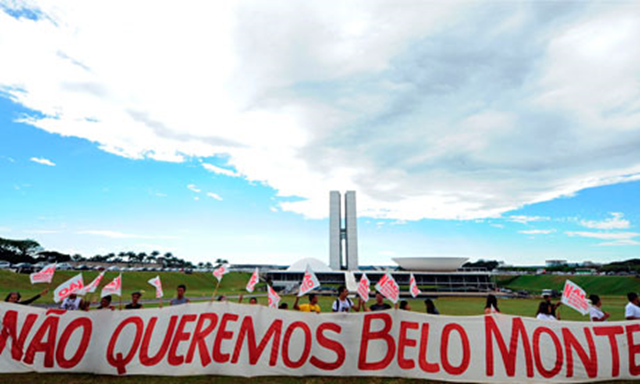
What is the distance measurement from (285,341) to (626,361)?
8374 millimetres

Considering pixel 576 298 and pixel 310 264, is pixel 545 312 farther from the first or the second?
pixel 310 264

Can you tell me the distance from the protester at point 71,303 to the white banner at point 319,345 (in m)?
1.42

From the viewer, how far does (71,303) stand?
1091 cm

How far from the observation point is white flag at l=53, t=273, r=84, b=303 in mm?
10062

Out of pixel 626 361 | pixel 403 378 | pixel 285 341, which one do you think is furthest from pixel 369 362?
pixel 626 361

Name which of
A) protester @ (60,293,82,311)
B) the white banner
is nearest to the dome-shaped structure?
protester @ (60,293,82,311)

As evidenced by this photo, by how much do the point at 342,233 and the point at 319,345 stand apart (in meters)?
114

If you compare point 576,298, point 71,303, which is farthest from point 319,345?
point 71,303

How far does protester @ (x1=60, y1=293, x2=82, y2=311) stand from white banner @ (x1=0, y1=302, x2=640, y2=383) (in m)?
1.42

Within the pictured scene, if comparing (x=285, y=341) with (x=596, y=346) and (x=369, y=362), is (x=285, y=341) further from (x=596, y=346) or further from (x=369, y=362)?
(x=596, y=346)

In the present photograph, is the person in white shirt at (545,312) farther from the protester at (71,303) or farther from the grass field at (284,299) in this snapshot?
the protester at (71,303)

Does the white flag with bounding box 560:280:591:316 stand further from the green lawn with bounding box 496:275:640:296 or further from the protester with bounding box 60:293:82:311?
the green lawn with bounding box 496:275:640:296

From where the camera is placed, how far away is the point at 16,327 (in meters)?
9.40

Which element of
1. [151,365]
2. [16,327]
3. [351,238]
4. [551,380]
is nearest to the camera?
[551,380]
